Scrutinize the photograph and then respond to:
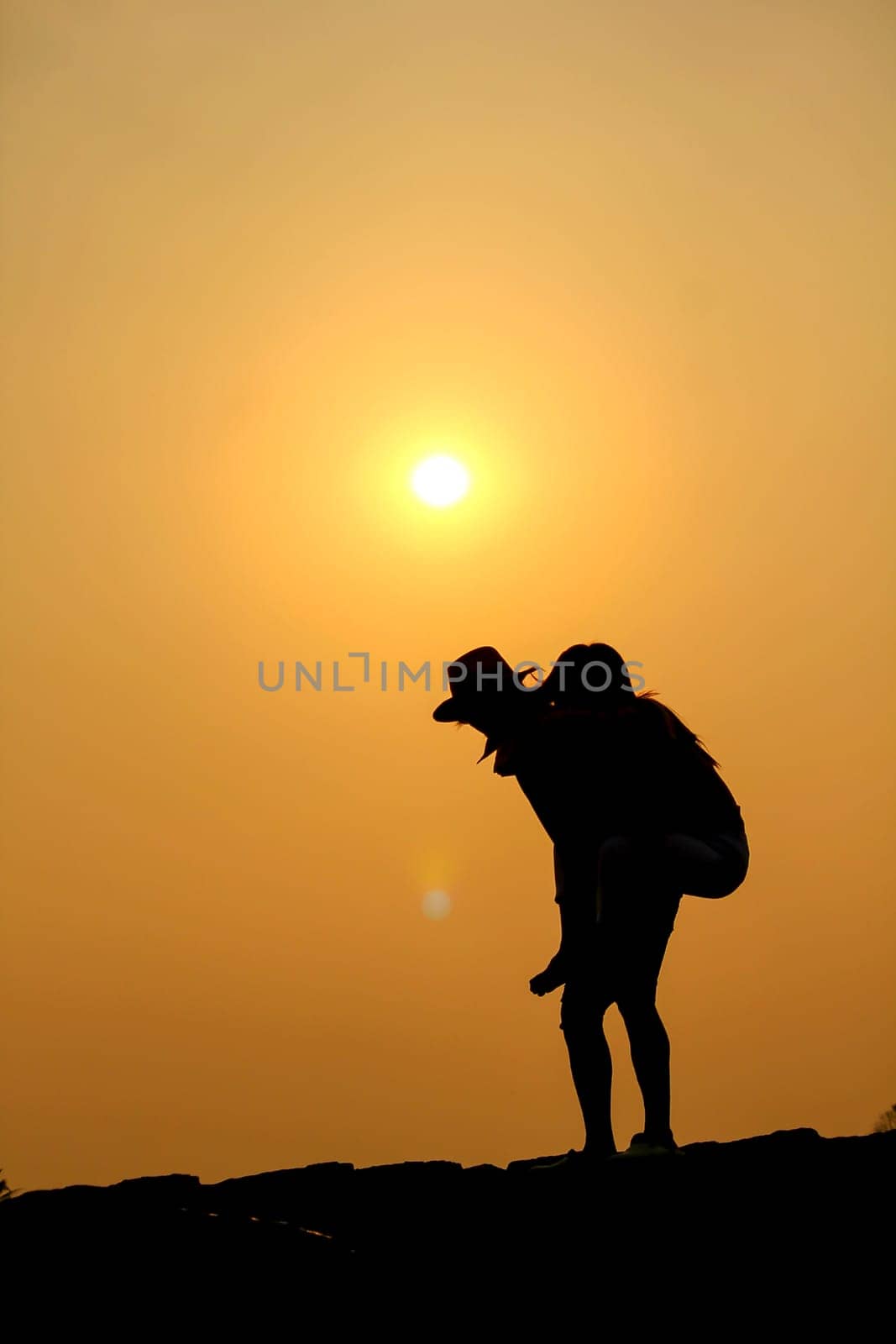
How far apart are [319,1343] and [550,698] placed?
2.49 m

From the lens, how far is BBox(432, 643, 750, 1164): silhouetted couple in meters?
4.73

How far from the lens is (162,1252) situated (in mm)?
3350

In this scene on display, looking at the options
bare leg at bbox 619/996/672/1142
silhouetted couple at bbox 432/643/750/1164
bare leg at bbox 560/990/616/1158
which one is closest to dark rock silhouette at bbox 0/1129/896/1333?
bare leg at bbox 619/996/672/1142

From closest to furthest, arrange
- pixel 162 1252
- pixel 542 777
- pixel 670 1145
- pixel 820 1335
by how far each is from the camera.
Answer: pixel 820 1335, pixel 162 1252, pixel 670 1145, pixel 542 777

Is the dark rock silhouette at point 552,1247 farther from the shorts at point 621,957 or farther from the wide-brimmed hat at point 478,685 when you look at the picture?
the wide-brimmed hat at point 478,685

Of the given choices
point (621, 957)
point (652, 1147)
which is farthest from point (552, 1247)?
point (621, 957)

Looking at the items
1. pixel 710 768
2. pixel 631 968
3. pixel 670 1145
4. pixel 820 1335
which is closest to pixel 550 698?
pixel 710 768

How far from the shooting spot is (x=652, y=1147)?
4.47m

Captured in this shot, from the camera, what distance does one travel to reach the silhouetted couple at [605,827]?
473 cm

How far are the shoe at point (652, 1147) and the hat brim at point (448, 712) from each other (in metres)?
1.62

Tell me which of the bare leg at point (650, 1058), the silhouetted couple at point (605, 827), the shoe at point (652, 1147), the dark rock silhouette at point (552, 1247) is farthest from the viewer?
the silhouetted couple at point (605, 827)

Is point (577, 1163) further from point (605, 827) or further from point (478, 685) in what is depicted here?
point (478, 685)

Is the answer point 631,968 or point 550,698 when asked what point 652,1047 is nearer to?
point 631,968

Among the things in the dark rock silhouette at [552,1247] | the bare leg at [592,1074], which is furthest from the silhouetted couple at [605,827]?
the dark rock silhouette at [552,1247]
